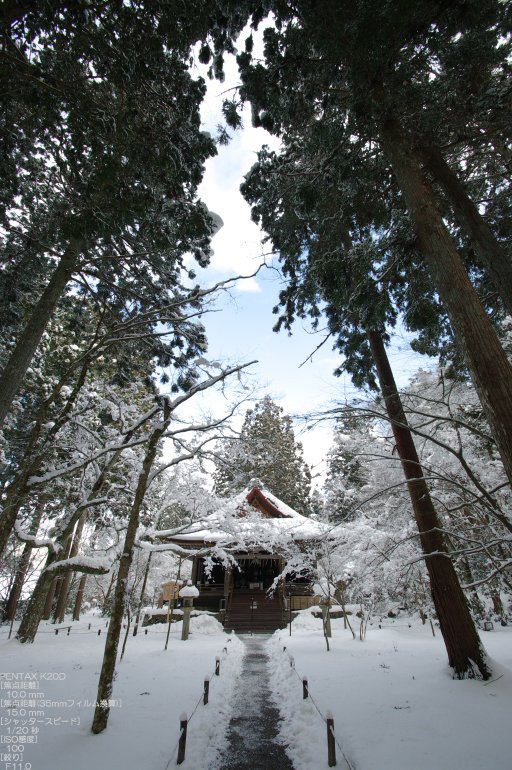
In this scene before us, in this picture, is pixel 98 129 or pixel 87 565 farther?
pixel 87 565

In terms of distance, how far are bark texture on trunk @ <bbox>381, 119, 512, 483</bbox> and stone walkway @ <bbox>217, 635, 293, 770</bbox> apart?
505cm

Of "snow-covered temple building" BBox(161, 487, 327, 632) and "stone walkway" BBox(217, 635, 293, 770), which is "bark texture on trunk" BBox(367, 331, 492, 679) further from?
"snow-covered temple building" BBox(161, 487, 327, 632)

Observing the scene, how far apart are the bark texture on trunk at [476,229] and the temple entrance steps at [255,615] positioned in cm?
1775

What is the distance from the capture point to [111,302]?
9.49 metres

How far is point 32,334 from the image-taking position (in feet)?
21.6

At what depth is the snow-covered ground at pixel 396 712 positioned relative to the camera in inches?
159

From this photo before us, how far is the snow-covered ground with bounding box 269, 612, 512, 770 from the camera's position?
4039 mm

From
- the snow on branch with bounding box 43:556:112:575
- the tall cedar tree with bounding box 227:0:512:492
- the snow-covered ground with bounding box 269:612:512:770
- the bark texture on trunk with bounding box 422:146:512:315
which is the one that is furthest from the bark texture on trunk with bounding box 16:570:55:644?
the bark texture on trunk with bounding box 422:146:512:315

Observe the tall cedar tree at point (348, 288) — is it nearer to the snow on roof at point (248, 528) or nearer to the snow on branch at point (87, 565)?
the snow on roof at point (248, 528)

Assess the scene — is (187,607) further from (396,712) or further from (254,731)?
(396,712)

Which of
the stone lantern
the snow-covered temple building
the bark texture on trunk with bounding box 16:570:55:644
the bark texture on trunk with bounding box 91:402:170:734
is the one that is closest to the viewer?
the bark texture on trunk with bounding box 91:402:170:734

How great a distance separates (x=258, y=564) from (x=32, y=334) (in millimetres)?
22409

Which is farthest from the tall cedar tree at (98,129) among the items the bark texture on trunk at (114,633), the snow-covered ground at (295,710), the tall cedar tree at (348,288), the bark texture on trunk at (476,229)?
the snow-covered ground at (295,710)

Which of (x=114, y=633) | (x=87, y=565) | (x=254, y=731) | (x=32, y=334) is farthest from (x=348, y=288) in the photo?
(x=87, y=565)
